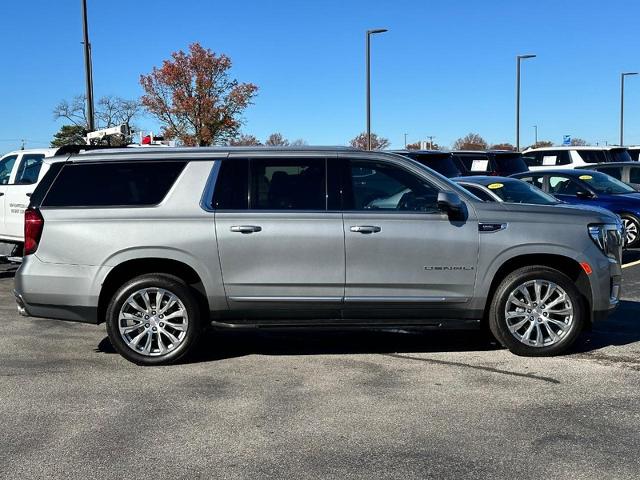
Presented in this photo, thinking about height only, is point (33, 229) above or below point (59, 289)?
above

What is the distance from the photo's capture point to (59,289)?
5977mm

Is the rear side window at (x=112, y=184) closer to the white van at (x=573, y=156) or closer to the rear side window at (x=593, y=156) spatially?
the white van at (x=573, y=156)

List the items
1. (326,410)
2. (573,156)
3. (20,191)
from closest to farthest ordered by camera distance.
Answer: (326,410), (20,191), (573,156)

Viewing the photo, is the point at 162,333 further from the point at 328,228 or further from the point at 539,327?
the point at 539,327

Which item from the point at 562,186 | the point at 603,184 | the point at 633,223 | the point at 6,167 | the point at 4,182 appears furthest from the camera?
the point at 603,184

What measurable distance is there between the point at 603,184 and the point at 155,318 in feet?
34.2

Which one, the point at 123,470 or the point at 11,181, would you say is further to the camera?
the point at 11,181

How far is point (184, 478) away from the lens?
12.6 ft

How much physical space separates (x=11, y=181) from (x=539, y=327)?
29.3 feet

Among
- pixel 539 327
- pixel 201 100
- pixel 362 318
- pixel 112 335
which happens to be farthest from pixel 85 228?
pixel 201 100

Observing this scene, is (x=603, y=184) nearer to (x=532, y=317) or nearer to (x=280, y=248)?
(x=532, y=317)

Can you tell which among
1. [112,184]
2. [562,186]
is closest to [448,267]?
[112,184]

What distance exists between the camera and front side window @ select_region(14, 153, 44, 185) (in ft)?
37.1

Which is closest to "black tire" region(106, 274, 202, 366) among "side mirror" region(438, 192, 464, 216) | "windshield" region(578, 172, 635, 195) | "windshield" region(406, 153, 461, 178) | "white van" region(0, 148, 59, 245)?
"side mirror" region(438, 192, 464, 216)
